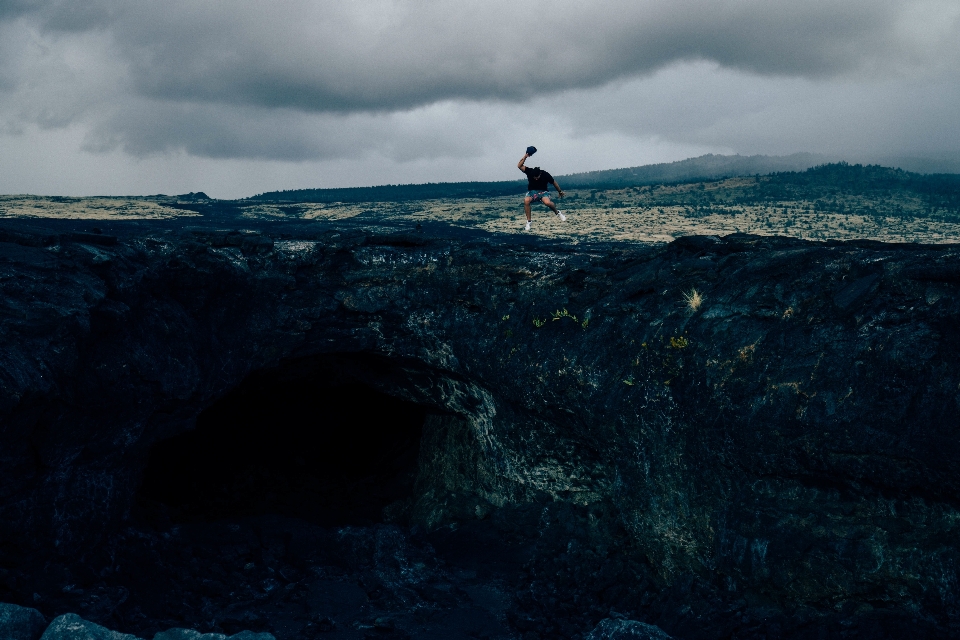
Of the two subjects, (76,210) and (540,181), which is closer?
(540,181)

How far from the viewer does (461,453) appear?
16719 millimetres

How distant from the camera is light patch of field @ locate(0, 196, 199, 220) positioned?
244 feet

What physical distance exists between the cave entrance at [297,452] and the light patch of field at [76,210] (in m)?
65.0

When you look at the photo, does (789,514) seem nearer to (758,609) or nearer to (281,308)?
(758,609)

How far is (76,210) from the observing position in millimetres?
84188

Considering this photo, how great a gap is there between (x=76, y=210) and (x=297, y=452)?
81055 mm

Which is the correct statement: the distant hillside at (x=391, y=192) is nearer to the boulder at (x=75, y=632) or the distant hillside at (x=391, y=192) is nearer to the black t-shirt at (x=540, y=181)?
the black t-shirt at (x=540, y=181)

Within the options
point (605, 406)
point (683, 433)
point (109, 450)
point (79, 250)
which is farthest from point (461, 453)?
point (79, 250)

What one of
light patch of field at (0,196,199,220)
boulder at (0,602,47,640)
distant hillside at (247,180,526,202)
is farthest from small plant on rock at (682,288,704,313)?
distant hillside at (247,180,526,202)

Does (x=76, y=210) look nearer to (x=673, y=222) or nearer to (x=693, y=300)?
(x=673, y=222)

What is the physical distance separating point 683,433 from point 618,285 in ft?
12.2

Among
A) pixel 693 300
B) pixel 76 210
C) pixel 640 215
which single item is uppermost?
pixel 76 210

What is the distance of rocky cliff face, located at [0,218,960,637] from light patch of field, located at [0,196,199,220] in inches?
2702

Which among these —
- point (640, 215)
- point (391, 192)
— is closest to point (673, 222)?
point (640, 215)
